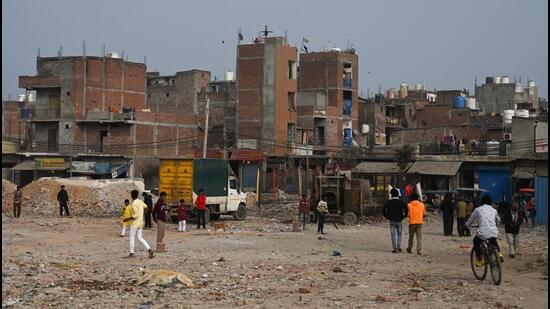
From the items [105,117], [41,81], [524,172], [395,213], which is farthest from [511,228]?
[41,81]

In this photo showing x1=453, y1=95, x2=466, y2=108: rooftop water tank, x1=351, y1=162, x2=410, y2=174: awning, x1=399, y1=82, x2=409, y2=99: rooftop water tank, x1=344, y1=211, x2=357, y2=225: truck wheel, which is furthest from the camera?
x1=399, y1=82, x2=409, y2=99: rooftop water tank

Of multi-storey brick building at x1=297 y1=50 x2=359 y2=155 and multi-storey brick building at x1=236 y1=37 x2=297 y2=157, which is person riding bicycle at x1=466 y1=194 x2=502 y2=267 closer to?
multi-storey brick building at x1=236 y1=37 x2=297 y2=157

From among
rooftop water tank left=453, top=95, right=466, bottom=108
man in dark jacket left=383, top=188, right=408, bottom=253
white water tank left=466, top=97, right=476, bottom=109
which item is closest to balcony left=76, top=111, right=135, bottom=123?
rooftop water tank left=453, top=95, right=466, bottom=108

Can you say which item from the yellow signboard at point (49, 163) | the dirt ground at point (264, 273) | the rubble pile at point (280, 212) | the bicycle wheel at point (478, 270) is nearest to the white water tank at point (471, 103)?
the rubble pile at point (280, 212)

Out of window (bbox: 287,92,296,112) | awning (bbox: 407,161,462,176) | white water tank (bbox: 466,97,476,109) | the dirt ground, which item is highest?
white water tank (bbox: 466,97,476,109)

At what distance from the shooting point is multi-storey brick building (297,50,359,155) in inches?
2827

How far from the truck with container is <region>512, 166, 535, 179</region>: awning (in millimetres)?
16350

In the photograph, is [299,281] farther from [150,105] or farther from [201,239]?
[150,105]

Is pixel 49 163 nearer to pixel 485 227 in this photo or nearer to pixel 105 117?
pixel 105 117

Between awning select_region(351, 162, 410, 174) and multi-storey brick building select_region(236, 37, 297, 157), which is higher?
multi-storey brick building select_region(236, 37, 297, 157)

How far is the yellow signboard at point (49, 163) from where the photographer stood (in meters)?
58.2

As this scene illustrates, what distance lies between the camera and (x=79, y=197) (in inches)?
1604

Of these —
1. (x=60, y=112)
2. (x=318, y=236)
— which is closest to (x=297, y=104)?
(x=60, y=112)

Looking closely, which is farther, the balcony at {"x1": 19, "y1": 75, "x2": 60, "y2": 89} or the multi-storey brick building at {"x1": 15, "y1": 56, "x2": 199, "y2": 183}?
the balcony at {"x1": 19, "y1": 75, "x2": 60, "y2": 89}
